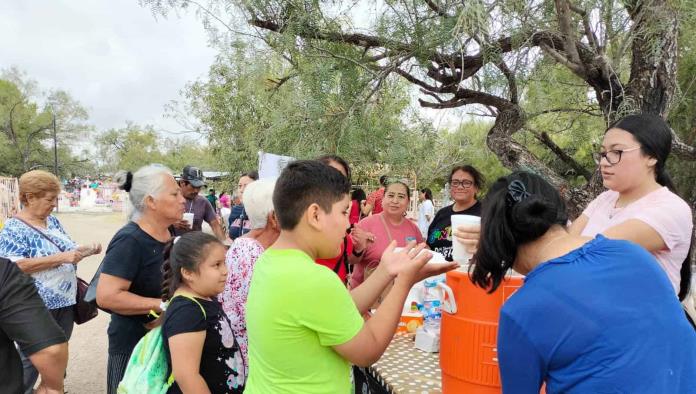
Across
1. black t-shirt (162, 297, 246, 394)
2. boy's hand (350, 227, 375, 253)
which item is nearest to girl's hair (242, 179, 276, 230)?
black t-shirt (162, 297, 246, 394)

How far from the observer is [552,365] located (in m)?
1.04

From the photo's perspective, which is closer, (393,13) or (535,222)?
(535,222)

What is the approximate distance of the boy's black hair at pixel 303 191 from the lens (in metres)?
1.31

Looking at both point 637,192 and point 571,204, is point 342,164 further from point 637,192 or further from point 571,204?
point 571,204

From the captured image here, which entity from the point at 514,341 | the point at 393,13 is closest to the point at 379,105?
the point at 393,13

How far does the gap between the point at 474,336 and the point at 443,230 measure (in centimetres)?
233

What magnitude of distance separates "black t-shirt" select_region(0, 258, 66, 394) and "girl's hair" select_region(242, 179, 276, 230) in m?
0.90

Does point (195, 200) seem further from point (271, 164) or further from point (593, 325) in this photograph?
point (593, 325)

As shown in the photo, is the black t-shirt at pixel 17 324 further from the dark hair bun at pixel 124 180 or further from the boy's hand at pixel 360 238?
the boy's hand at pixel 360 238

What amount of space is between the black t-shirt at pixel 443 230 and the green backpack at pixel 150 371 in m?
2.23

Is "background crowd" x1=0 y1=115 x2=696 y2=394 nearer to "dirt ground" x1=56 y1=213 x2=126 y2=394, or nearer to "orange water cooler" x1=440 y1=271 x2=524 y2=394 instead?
"orange water cooler" x1=440 y1=271 x2=524 y2=394

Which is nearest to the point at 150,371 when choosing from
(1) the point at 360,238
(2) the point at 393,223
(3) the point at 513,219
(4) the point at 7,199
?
(1) the point at 360,238

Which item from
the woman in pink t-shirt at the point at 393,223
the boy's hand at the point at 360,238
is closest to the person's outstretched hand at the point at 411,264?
the boy's hand at the point at 360,238

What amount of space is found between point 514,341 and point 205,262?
1343mm
